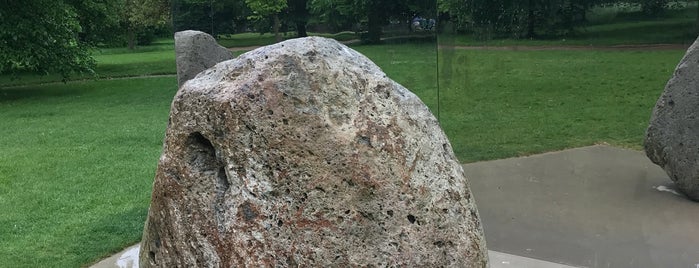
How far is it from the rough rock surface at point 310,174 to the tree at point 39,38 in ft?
A: 45.1

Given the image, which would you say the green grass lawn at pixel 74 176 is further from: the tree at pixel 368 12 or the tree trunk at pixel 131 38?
the tree trunk at pixel 131 38

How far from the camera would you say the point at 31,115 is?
1393 centimetres

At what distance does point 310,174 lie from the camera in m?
2.34

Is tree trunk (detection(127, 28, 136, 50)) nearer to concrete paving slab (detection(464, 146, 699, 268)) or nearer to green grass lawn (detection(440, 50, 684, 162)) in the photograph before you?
green grass lawn (detection(440, 50, 684, 162))

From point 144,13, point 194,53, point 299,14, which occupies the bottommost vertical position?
point 194,53

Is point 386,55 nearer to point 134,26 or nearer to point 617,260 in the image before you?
point 617,260

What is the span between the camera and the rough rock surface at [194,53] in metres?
6.97

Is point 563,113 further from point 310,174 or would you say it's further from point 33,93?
point 33,93

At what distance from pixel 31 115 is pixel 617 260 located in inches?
480

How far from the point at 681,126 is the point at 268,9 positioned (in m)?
4.05

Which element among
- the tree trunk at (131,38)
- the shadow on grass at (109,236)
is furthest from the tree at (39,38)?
the tree trunk at (131,38)

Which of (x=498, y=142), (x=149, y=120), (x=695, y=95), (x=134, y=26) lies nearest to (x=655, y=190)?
(x=695, y=95)

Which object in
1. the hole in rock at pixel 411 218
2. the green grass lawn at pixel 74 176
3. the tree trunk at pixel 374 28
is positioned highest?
the tree trunk at pixel 374 28

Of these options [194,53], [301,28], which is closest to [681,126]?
[301,28]
